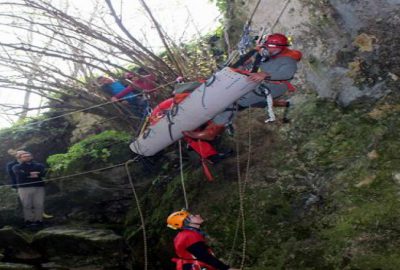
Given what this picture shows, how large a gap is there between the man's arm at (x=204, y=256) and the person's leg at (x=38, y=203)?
4.31 meters

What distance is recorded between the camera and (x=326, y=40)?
256 inches

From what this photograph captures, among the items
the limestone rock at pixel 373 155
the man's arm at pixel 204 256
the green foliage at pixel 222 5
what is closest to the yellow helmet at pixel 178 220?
Answer: the man's arm at pixel 204 256

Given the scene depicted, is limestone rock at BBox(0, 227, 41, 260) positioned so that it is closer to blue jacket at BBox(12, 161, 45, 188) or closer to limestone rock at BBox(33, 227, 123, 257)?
limestone rock at BBox(33, 227, 123, 257)

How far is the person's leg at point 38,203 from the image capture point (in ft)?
25.3

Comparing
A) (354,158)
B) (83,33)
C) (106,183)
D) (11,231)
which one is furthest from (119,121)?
(354,158)

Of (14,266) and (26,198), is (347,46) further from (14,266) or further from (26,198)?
(14,266)

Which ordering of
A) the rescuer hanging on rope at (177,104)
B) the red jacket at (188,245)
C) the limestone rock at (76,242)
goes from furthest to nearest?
the limestone rock at (76,242) → the rescuer hanging on rope at (177,104) → the red jacket at (188,245)

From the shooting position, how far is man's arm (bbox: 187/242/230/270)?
449 cm

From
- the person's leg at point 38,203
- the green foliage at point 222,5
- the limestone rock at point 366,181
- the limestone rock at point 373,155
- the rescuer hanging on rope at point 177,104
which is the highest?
the green foliage at point 222,5

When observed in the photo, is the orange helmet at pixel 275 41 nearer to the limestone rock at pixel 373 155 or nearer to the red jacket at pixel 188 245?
the limestone rock at pixel 373 155

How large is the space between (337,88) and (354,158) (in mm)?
1363

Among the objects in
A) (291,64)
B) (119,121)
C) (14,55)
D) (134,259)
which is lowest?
(134,259)

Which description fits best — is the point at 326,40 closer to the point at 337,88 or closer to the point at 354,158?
the point at 337,88

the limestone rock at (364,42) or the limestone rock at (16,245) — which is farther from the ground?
the limestone rock at (364,42)
